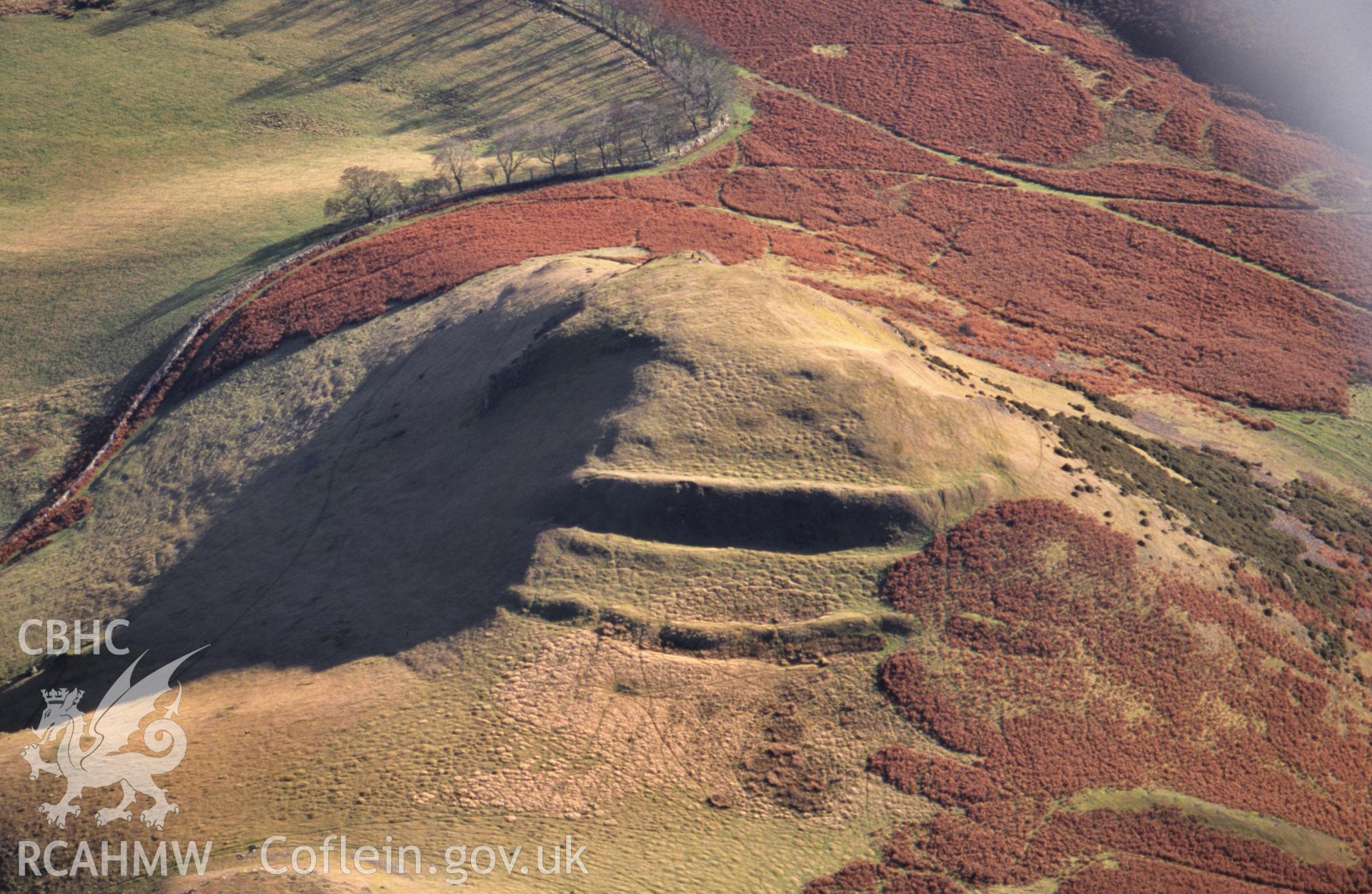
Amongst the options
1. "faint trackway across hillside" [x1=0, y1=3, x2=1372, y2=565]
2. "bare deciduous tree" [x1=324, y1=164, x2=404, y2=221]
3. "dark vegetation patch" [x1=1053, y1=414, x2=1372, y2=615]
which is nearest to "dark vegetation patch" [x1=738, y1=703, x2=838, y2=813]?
"dark vegetation patch" [x1=1053, y1=414, x2=1372, y2=615]

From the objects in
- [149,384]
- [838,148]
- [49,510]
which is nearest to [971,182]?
[838,148]

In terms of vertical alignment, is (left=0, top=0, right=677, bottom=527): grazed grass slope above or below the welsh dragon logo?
above

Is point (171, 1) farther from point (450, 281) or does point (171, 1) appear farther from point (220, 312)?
point (450, 281)

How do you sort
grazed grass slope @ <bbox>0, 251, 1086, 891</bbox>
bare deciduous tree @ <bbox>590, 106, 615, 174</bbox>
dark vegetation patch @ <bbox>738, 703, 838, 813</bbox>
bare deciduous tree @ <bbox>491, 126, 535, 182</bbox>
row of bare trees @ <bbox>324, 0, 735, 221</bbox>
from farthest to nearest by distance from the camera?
1. bare deciduous tree @ <bbox>590, 106, 615, 174</bbox>
2. bare deciduous tree @ <bbox>491, 126, 535, 182</bbox>
3. row of bare trees @ <bbox>324, 0, 735, 221</bbox>
4. grazed grass slope @ <bbox>0, 251, 1086, 891</bbox>
5. dark vegetation patch @ <bbox>738, 703, 838, 813</bbox>

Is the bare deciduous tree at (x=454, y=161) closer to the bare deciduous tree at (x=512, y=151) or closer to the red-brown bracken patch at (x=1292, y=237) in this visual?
the bare deciduous tree at (x=512, y=151)

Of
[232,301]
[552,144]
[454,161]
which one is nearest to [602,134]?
[552,144]

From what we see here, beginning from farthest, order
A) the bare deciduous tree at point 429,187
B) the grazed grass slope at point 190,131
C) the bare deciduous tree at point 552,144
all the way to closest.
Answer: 1. the bare deciduous tree at point 552,144
2. the bare deciduous tree at point 429,187
3. the grazed grass slope at point 190,131

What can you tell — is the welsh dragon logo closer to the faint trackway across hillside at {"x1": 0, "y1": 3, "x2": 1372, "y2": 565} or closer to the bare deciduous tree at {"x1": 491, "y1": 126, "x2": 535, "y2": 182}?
the faint trackway across hillside at {"x1": 0, "y1": 3, "x2": 1372, "y2": 565}

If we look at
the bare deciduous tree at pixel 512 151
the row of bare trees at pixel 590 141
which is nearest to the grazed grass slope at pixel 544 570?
the row of bare trees at pixel 590 141
